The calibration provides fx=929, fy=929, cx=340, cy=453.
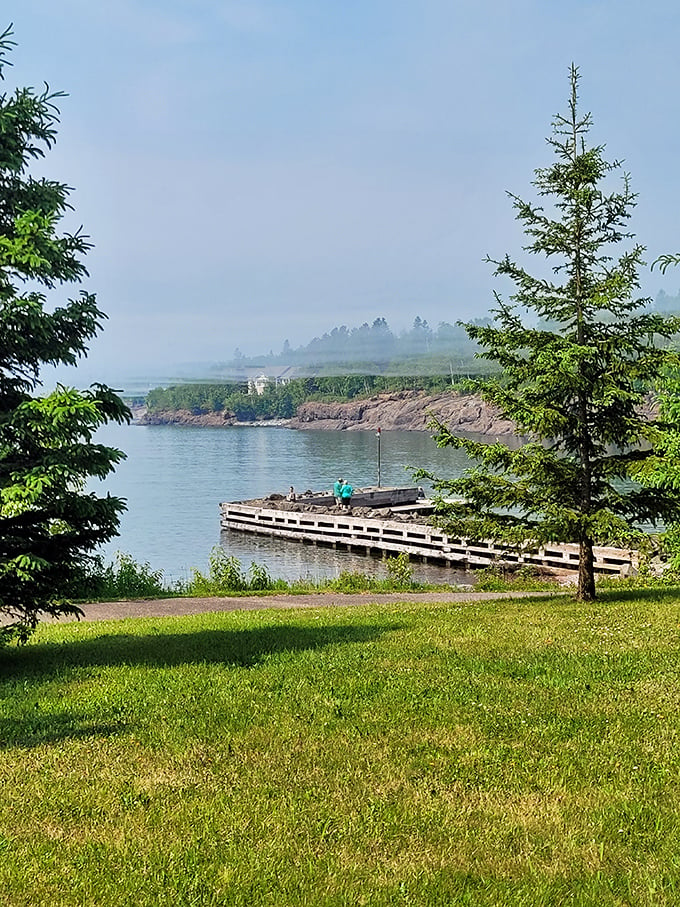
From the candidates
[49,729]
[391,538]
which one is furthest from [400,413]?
[49,729]

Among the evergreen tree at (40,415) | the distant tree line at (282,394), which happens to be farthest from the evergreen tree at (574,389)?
the distant tree line at (282,394)

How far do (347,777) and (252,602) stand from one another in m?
14.3

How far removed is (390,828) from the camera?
5.65 metres

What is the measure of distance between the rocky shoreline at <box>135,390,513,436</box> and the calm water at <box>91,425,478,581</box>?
30.1 feet

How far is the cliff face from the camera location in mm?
136325

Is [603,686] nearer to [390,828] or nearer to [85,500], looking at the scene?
[390,828]

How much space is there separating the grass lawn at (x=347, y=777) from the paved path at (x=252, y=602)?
24.2 ft

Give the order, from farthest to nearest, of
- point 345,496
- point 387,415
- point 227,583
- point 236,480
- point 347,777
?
point 387,415, point 236,480, point 345,496, point 227,583, point 347,777

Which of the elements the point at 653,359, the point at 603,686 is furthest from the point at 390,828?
the point at 653,359

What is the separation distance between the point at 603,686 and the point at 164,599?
45.1 feet

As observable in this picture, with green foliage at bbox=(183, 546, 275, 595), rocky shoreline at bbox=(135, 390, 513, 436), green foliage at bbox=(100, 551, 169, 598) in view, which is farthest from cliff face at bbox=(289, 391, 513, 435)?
green foliage at bbox=(100, 551, 169, 598)

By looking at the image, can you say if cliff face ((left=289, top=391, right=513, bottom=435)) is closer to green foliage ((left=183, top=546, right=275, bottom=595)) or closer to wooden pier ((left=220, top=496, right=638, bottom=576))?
wooden pier ((left=220, top=496, right=638, bottom=576))

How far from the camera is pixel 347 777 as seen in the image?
6516mm

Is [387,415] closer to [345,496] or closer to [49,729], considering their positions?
[345,496]
